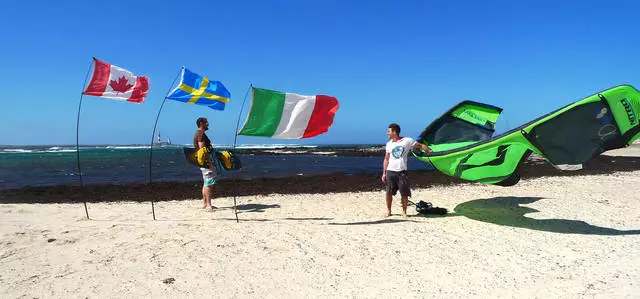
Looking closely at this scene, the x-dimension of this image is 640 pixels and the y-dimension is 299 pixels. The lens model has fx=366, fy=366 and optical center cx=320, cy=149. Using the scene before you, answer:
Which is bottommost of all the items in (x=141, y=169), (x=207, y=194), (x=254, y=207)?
(x=141, y=169)

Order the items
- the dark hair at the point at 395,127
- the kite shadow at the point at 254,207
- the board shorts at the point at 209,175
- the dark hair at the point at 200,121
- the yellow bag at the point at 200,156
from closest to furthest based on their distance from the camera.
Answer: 1. the dark hair at the point at 395,127
2. the yellow bag at the point at 200,156
3. the dark hair at the point at 200,121
4. the board shorts at the point at 209,175
5. the kite shadow at the point at 254,207

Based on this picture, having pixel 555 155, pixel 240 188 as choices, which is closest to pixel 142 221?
pixel 240 188

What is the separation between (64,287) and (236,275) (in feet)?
6.72

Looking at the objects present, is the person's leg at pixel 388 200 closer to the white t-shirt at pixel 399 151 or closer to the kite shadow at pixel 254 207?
the white t-shirt at pixel 399 151

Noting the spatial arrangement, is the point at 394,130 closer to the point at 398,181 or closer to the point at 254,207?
the point at 398,181

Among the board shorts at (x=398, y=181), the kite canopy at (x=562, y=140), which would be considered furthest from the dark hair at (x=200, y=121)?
the kite canopy at (x=562, y=140)

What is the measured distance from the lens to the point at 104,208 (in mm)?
9844

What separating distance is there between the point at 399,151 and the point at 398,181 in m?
0.67

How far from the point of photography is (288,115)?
753 cm

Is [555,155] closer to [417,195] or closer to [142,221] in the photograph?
[417,195]

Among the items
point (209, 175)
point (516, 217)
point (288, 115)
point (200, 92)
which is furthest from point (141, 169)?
point (516, 217)

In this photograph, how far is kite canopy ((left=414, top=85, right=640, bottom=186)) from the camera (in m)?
6.09

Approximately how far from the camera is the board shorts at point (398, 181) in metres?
7.58

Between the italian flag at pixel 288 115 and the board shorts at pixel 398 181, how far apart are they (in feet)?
5.53
